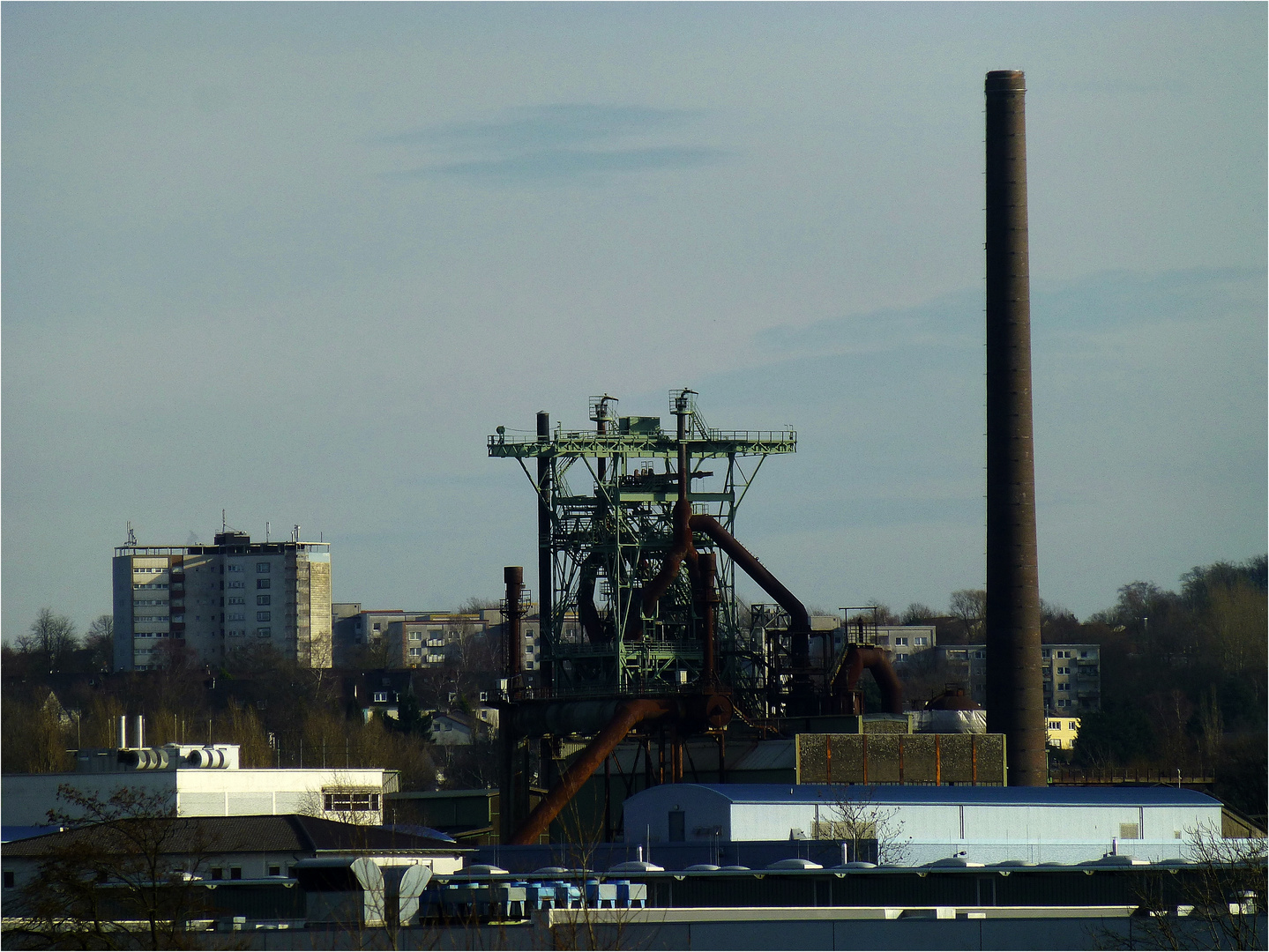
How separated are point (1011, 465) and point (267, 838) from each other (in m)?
26.1

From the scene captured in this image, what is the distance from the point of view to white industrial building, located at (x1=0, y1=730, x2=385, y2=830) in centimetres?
6450

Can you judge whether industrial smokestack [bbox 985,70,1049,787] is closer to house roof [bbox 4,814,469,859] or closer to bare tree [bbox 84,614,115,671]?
house roof [bbox 4,814,469,859]

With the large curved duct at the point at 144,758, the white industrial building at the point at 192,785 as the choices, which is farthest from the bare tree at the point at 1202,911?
the large curved duct at the point at 144,758

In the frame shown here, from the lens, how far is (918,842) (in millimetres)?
52469

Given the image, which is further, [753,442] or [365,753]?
[365,753]

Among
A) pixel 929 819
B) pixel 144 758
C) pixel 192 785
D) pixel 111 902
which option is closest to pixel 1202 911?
pixel 929 819

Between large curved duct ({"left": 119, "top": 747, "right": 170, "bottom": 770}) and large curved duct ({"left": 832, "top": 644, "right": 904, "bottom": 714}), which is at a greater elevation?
large curved duct ({"left": 832, "top": 644, "right": 904, "bottom": 714})

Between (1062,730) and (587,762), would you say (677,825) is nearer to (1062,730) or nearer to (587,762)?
(587,762)

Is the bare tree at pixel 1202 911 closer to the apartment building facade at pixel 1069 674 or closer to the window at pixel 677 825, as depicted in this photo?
the window at pixel 677 825

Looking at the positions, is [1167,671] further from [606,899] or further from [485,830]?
[606,899]

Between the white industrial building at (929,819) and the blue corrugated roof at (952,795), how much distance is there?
0.04 meters

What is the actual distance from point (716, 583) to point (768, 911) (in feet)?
117

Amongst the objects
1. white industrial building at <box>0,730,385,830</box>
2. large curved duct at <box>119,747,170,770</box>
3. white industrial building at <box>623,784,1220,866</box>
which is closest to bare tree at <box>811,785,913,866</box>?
white industrial building at <box>623,784,1220,866</box>

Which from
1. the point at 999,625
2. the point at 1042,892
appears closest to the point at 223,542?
the point at 999,625
